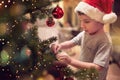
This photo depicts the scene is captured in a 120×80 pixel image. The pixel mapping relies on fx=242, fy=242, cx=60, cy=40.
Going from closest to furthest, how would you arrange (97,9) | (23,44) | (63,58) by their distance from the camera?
(23,44) → (63,58) → (97,9)

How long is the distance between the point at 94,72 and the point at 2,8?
1.45 ft

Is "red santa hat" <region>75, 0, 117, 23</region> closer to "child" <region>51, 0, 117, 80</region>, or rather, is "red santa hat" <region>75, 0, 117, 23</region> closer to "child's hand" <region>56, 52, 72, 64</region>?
"child" <region>51, 0, 117, 80</region>

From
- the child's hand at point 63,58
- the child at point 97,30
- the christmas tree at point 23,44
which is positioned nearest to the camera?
the christmas tree at point 23,44

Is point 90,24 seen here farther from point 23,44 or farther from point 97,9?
point 23,44

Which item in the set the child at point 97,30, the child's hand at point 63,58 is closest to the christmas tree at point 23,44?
the child's hand at point 63,58

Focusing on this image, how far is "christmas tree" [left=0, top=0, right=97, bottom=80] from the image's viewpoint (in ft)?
2.97

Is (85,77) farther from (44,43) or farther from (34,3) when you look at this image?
(34,3)

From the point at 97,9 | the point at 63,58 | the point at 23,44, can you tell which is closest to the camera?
the point at 23,44

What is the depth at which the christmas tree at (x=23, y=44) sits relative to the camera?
2.97 feet

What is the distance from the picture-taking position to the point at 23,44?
96 centimetres

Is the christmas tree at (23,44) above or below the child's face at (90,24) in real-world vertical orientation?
above

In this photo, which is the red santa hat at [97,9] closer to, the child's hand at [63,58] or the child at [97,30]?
the child at [97,30]

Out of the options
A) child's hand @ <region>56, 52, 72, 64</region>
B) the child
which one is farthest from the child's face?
child's hand @ <region>56, 52, 72, 64</region>

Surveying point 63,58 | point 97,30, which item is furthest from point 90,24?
point 63,58
